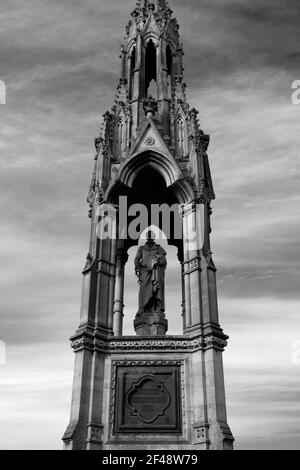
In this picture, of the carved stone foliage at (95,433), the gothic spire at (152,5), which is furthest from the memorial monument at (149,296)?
the gothic spire at (152,5)

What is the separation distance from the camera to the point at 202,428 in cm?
1429

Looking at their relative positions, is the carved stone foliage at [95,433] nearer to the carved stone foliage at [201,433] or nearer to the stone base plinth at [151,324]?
the carved stone foliage at [201,433]

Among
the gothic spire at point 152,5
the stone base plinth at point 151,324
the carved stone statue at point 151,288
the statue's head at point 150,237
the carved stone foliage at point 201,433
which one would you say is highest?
the gothic spire at point 152,5

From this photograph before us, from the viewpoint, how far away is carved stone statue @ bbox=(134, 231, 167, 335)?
17406mm

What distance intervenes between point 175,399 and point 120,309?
15.3 ft

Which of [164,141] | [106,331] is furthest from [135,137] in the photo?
[106,331]

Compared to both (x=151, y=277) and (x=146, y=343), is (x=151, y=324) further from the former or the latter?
(x=151, y=277)

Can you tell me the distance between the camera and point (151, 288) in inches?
711

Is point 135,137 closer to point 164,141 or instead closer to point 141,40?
point 164,141

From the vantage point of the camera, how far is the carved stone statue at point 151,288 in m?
17.4

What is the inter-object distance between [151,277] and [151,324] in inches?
68.3

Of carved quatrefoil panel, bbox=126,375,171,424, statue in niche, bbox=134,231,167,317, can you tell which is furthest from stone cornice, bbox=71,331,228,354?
statue in niche, bbox=134,231,167,317

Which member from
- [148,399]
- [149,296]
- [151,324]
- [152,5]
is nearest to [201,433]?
[148,399]

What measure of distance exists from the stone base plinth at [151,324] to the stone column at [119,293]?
932mm
